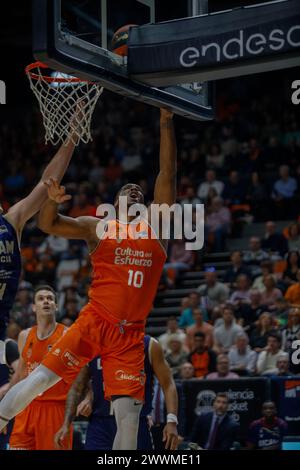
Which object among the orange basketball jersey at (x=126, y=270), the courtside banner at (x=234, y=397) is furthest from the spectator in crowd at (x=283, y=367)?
the orange basketball jersey at (x=126, y=270)

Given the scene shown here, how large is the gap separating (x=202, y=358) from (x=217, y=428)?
2005mm

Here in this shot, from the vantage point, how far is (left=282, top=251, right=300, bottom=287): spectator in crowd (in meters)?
14.3

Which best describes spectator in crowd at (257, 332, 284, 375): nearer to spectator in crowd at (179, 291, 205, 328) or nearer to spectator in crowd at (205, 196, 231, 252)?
spectator in crowd at (179, 291, 205, 328)

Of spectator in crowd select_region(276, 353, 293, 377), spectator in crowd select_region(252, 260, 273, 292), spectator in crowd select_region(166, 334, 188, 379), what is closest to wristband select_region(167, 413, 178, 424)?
spectator in crowd select_region(276, 353, 293, 377)

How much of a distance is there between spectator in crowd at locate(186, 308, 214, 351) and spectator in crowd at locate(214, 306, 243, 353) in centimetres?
11

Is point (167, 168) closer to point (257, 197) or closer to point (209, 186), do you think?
point (257, 197)

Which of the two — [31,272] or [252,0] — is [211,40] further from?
[31,272]

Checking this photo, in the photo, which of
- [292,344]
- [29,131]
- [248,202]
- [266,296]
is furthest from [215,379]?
[29,131]

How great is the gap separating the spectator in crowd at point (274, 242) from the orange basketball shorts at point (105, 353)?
8.89 meters

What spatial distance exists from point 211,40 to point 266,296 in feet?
26.9

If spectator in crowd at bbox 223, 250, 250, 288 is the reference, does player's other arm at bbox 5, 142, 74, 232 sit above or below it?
above

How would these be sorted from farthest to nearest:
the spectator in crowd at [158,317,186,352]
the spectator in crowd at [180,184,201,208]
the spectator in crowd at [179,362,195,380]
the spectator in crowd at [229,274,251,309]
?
the spectator in crowd at [180,184,201,208] < the spectator in crowd at [229,274,251,309] < the spectator in crowd at [158,317,186,352] < the spectator in crowd at [179,362,195,380]

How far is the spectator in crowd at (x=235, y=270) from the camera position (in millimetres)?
15469

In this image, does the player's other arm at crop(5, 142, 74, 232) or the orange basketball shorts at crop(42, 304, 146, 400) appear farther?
the orange basketball shorts at crop(42, 304, 146, 400)
